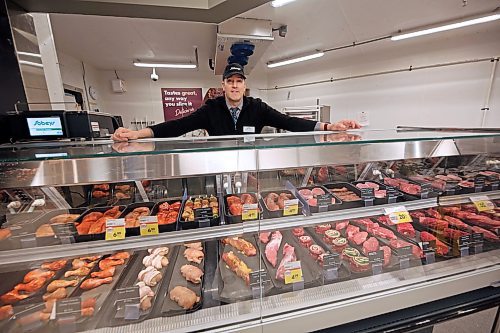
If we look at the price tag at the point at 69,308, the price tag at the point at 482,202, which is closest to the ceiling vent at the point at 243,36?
the price tag at the point at 482,202

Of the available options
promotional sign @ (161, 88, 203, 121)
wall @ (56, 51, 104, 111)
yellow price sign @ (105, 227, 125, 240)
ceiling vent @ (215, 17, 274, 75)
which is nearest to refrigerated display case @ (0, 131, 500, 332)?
yellow price sign @ (105, 227, 125, 240)

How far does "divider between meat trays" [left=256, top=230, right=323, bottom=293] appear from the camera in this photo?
40.9 inches

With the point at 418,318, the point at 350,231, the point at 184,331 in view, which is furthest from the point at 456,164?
the point at 184,331

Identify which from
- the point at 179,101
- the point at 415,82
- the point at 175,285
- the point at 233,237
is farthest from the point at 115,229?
the point at 179,101

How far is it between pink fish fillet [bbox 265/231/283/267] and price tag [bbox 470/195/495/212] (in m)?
1.10

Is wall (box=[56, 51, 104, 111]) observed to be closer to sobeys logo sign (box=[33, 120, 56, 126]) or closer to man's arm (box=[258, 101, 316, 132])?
sobeys logo sign (box=[33, 120, 56, 126])

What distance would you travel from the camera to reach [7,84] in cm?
126

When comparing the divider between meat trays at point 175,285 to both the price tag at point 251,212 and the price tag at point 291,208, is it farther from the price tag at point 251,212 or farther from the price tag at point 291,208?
the price tag at point 291,208

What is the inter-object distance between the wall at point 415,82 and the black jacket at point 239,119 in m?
4.80

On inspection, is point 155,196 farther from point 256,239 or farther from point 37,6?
point 37,6

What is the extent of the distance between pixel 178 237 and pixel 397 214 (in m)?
1.03

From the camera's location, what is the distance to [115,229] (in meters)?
0.93

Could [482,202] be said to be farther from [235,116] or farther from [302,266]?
[235,116]

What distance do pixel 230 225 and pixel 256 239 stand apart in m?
0.38
